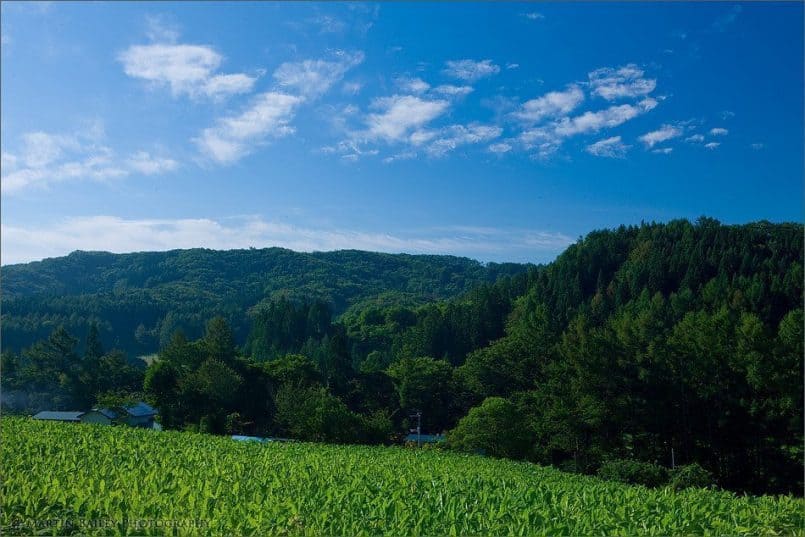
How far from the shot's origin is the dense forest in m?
23.6

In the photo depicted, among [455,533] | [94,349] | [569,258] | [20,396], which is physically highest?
[569,258]

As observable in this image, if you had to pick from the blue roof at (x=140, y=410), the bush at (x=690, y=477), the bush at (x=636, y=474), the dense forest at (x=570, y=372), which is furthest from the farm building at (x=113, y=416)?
the bush at (x=690, y=477)

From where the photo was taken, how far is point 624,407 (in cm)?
2466

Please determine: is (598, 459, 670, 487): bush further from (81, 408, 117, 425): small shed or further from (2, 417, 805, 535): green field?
(81, 408, 117, 425): small shed

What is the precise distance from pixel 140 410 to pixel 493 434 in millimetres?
23349

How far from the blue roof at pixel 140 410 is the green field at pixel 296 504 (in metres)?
29.5

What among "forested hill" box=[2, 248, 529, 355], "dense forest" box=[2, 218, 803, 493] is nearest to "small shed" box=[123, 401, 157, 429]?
"dense forest" box=[2, 218, 803, 493]

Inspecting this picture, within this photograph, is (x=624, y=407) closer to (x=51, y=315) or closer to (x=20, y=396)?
(x=20, y=396)

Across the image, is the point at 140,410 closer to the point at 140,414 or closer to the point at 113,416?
the point at 140,414

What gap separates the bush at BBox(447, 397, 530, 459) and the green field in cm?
1659

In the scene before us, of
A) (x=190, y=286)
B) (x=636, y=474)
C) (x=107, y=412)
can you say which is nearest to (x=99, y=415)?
(x=107, y=412)

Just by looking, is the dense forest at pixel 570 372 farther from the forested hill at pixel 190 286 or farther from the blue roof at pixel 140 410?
the forested hill at pixel 190 286

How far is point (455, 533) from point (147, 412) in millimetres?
36423

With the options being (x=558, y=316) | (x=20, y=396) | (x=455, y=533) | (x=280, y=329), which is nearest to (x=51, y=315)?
(x=280, y=329)
